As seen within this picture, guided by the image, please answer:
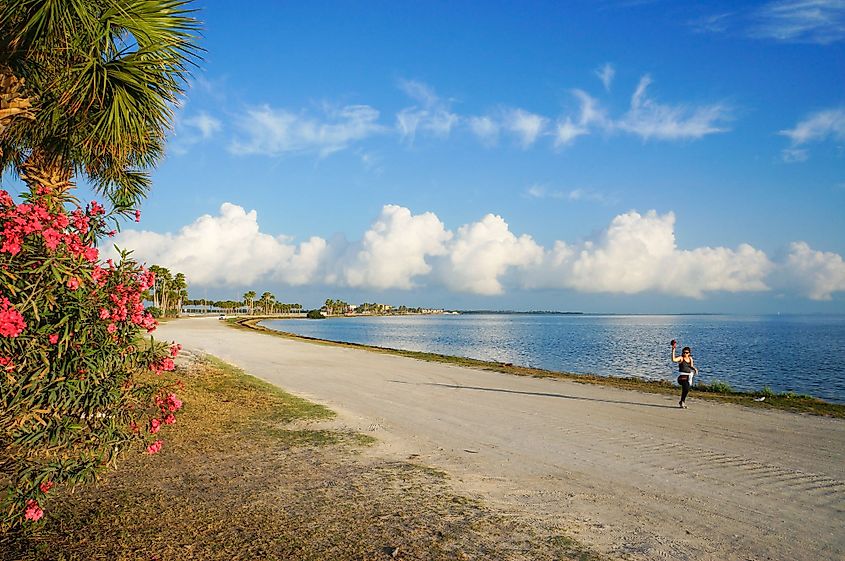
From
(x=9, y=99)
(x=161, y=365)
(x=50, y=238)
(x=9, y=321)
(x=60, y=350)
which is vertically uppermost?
(x=9, y=99)

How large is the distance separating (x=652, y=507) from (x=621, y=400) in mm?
10190

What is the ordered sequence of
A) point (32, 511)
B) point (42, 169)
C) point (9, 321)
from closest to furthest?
point (9, 321) < point (32, 511) < point (42, 169)

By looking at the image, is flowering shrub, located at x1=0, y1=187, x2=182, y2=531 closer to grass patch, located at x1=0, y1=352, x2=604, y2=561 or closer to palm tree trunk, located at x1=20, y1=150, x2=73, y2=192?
grass patch, located at x1=0, y1=352, x2=604, y2=561

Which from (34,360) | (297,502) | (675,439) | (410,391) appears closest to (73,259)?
(34,360)

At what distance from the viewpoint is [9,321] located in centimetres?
404

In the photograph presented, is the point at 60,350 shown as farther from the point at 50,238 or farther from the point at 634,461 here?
the point at 634,461

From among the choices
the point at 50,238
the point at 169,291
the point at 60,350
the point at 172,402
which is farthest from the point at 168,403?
the point at 169,291

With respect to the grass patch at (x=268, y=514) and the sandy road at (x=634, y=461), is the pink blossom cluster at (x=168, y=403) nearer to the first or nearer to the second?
the grass patch at (x=268, y=514)

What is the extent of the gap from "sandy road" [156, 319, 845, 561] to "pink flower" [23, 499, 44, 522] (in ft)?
14.7

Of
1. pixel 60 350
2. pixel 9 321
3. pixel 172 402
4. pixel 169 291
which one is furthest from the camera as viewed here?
pixel 169 291

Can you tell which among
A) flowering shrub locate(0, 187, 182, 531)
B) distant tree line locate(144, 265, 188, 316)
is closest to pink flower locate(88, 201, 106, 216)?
flowering shrub locate(0, 187, 182, 531)

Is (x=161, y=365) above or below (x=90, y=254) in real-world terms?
below

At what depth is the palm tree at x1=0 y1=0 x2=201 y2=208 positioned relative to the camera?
21.1ft

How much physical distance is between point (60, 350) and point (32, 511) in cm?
128
